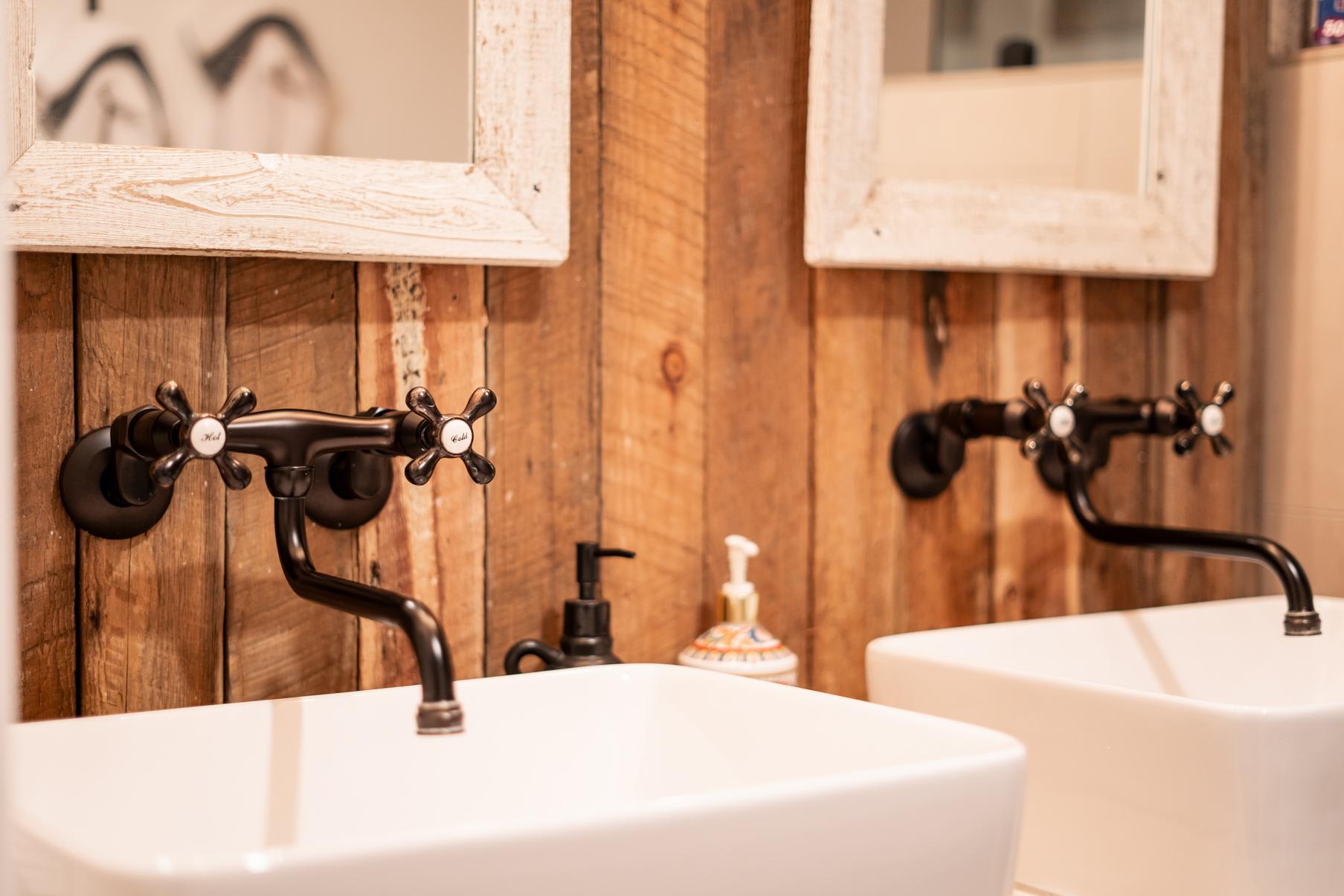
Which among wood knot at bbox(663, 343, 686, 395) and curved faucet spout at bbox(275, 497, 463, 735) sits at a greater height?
wood knot at bbox(663, 343, 686, 395)

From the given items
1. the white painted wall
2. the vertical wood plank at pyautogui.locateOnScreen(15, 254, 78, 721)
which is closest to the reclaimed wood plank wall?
the vertical wood plank at pyautogui.locateOnScreen(15, 254, 78, 721)

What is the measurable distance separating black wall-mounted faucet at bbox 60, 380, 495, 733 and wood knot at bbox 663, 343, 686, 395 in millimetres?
259

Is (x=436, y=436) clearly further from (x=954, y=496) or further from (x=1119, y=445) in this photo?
(x=1119, y=445)

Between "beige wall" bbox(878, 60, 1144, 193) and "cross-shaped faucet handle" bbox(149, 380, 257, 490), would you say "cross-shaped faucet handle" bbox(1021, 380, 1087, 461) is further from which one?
"cross-shaped faucet handle" bbox(149, 380, 257, 490)

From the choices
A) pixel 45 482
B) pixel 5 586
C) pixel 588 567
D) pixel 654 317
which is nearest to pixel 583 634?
pixel 588 567

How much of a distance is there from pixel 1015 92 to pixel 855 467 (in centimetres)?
37

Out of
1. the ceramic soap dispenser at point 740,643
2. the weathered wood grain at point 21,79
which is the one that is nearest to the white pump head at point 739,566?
the ceramic soap dispenser at point 740,643

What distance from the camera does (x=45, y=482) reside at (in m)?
0.85

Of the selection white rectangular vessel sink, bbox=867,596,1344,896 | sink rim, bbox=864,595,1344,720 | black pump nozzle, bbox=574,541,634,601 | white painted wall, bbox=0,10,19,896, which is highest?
white painted wall, bbox=0,10,19,896

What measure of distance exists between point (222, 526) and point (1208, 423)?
2.62 feet

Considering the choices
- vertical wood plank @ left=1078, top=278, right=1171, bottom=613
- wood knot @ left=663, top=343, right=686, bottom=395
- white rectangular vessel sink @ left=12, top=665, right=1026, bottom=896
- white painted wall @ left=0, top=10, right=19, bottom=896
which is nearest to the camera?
white painted wall @ left=0, top=10, right=19, bottom=896

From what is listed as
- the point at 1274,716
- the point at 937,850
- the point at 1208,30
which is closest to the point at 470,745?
the point at 937,850

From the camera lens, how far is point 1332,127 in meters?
1.41

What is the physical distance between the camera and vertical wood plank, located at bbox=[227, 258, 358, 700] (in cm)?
92
